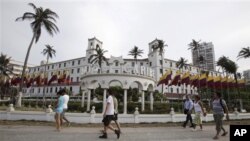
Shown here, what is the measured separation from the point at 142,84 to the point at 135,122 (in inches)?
404

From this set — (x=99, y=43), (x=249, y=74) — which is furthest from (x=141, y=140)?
(x=249, y=74)

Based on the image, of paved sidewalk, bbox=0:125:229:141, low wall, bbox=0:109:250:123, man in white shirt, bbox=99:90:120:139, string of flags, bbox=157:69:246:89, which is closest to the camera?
paved sidewalk, bbox=0:125:229:141

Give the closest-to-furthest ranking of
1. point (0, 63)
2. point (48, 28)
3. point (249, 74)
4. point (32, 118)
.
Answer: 1. point (32, 118)
2. point (48, 28)
3. point (0, 63)
4. point (249, 74)

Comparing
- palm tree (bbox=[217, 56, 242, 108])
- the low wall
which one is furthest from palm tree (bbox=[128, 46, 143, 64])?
the low wall

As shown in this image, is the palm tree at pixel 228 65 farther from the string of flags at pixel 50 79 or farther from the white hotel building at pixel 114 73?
the string of flags at pixel 50 79

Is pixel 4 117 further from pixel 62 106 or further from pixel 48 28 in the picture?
pixel 48 28

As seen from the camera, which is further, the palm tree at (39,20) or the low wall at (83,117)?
the palm tree at (39,20)

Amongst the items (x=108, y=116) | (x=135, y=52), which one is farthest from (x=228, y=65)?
(x=108, y=116)

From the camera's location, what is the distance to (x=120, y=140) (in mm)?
7473

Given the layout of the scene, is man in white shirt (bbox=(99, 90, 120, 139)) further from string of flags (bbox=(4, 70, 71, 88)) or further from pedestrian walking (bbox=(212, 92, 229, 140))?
string of flags (bbox=(4, 70, 71, 88))

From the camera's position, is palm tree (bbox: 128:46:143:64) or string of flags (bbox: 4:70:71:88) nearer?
string of flags (bbox: 4:70:71:88)

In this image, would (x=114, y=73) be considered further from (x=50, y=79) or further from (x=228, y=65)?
(x=228, y=65)

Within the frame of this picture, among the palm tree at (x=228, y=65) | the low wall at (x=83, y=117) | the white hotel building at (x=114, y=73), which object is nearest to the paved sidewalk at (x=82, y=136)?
the low wall at (x=83, y=117)

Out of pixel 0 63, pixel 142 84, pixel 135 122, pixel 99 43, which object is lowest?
pixel 135 122
